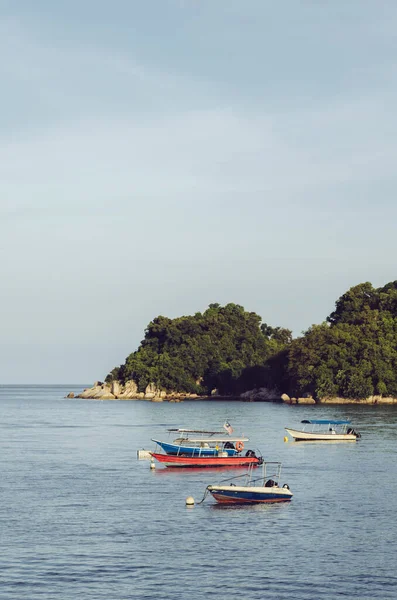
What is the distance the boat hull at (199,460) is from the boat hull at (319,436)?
28426 mm

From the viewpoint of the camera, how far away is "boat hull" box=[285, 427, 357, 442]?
352 ft

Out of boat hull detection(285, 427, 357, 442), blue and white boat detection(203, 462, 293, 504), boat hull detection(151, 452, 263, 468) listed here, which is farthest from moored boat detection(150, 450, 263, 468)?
boat hull detection(285, 427, 357, 442)

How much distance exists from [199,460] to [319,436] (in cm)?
3572

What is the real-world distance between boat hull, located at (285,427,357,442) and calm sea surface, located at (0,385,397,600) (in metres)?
18.0

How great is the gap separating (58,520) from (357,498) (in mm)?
22153

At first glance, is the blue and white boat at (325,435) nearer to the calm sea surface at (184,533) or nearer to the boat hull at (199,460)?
the calm sea surface at (184,533)

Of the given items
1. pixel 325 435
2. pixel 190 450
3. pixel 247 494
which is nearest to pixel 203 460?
pixel 190 450

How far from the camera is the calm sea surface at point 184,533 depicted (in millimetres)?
37875

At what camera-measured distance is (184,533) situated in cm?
4838

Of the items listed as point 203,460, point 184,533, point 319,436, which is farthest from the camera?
point 319,436

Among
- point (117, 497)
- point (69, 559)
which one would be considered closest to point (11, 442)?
point (117, 497)

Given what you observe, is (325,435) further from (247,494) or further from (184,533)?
(184,533)

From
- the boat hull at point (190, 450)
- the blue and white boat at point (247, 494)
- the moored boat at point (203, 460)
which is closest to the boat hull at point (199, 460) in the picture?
the moored boat at point (203, 460)

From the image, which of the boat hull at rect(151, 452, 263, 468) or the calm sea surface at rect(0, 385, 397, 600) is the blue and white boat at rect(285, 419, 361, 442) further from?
the boat hull at rect(151, 452, 263, 468)
